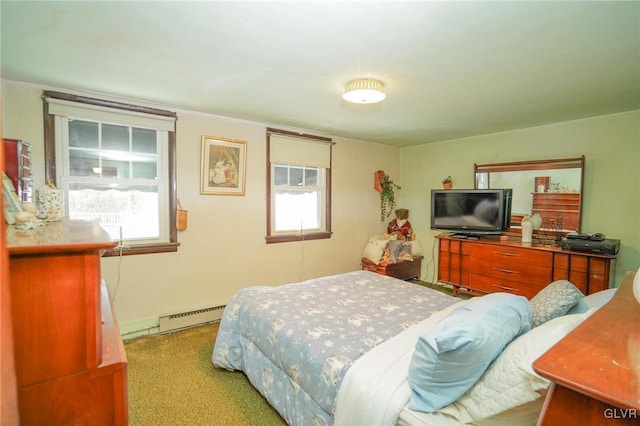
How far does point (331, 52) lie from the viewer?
1.81 m

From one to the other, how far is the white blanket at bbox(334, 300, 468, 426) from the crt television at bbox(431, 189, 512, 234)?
2.85 m

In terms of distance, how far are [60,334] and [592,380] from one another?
4.29ft

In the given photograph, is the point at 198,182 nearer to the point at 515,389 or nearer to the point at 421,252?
the point at 515,389

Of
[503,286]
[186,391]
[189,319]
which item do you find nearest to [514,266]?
[503,286]

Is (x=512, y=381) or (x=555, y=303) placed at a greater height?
(x=555, y=303)

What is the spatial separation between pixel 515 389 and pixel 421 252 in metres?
3.94

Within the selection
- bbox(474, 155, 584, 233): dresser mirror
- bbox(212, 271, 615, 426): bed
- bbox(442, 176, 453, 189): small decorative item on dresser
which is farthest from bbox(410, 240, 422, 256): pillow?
bbox(212, 271, 615, 426): bed

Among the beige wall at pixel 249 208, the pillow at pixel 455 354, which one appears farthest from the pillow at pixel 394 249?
the pillow at pixel 455 354

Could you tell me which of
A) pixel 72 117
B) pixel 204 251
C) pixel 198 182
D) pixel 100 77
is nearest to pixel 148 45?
pixel 100 77

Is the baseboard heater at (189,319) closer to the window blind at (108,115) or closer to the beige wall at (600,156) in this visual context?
the window blind at (108,115)

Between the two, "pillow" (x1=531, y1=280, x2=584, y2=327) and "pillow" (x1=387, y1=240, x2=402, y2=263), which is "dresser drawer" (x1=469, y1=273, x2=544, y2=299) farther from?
"pillow" (x1=531, y1=280, x2=584, y2=327)

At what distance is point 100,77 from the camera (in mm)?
2229

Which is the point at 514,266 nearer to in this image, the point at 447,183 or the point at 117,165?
the point at 447,183

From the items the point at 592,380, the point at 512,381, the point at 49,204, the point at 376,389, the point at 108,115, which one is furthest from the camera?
the point at 108,115
